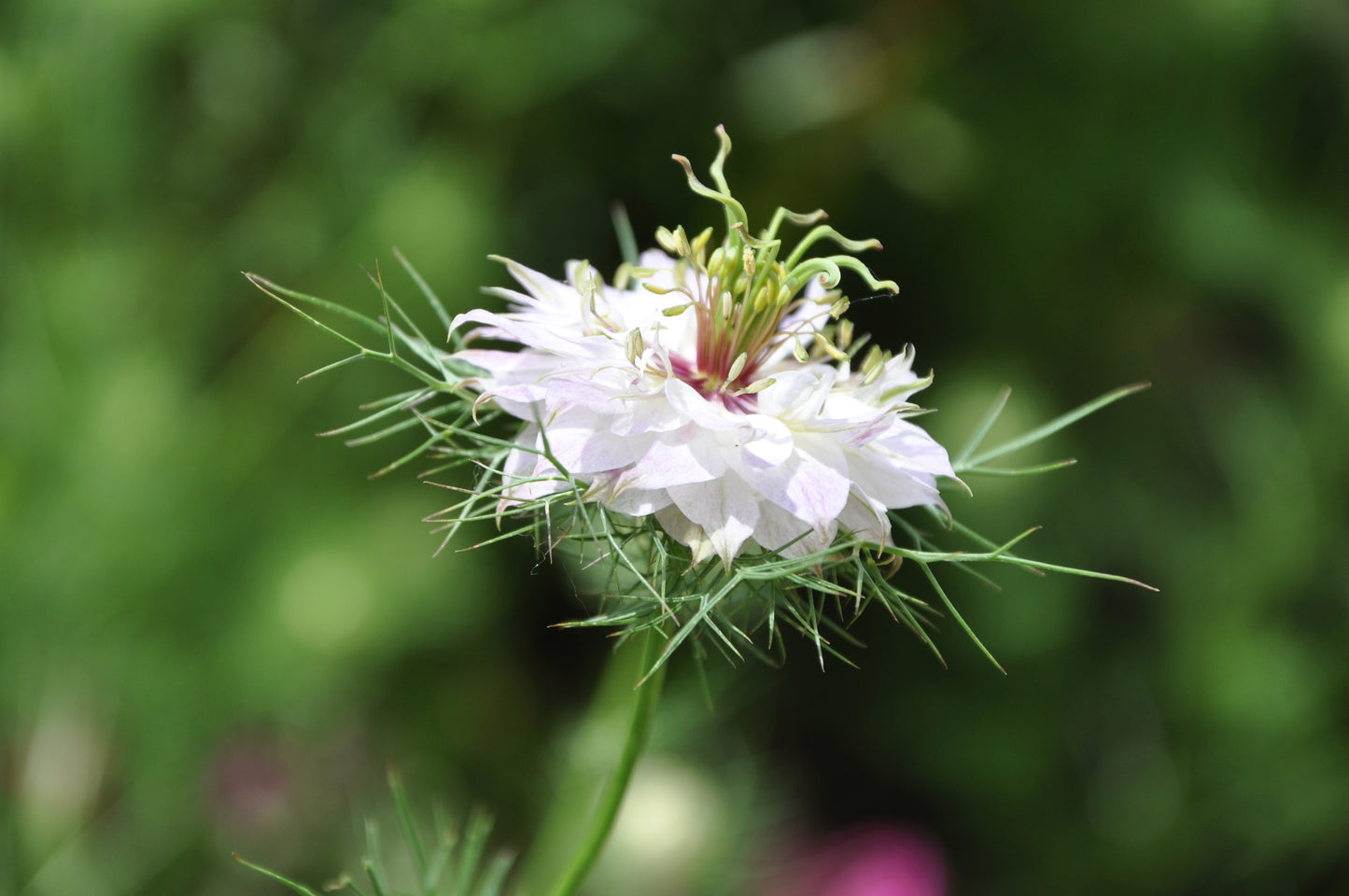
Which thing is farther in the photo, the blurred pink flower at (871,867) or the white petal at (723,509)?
the blurred pink flower at (871,867)

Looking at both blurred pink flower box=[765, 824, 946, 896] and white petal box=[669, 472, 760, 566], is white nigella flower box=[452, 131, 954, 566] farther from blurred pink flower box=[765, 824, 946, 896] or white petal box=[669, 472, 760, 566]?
blurred pink flower box=[765, 824, 946, 896]

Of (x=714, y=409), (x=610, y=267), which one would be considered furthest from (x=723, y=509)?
(x=610, y=267)

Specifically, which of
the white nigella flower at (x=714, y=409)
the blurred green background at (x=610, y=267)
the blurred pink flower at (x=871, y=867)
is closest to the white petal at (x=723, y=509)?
the white nigella flower at (x=714, y=409)

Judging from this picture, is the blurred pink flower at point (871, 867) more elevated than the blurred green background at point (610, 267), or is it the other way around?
the blurred green background at point (610, 267)

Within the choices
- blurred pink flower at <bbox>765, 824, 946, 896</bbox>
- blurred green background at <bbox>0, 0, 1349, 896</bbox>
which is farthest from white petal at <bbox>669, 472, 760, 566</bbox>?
blurred pink flower at <bbox>765, 824, 946, 896</bbox>

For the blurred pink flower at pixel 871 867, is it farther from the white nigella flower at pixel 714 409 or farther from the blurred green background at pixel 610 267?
the white nigella flower at pixel 714 409

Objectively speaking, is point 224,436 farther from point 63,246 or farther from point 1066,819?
point 1066,819
